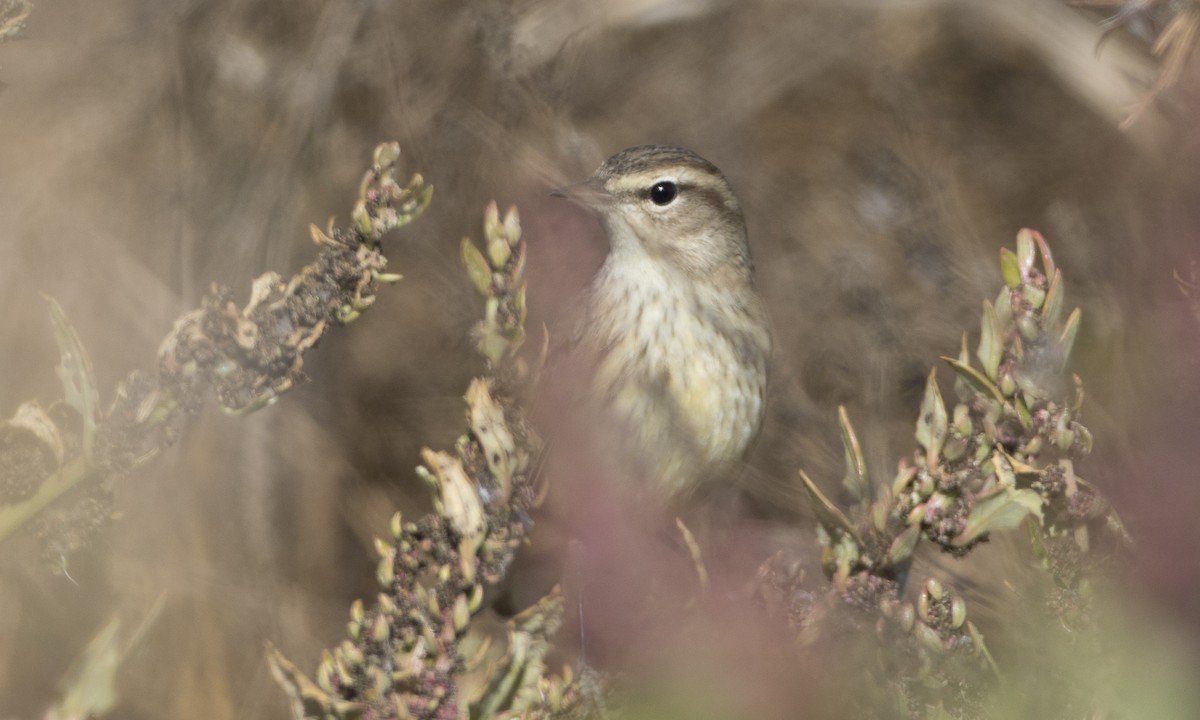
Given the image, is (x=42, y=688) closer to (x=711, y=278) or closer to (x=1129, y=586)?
(x=711, y=278)

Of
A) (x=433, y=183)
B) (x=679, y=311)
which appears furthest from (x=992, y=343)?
(x=433, y=183)

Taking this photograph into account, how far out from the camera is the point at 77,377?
119 cm

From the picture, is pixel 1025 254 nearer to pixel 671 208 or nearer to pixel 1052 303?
pixel 1052 303

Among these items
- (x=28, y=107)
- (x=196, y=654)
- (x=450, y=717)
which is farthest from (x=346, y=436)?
(x=450, y=717)

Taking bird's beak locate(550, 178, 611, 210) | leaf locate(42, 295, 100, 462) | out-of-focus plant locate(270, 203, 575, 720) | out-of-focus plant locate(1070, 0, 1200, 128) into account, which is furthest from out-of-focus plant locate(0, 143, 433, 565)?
bird's beak locate(550, 178, 611, 210)

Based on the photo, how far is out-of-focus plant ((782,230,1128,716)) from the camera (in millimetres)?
828

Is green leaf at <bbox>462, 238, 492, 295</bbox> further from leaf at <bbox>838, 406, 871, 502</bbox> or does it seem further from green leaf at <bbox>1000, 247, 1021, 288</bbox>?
green leaf at <bbox>1000, 247, 1021, 288</bbox>

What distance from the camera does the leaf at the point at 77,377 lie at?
1120 mm

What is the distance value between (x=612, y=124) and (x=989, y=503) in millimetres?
3006

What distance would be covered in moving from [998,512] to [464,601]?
0.44m

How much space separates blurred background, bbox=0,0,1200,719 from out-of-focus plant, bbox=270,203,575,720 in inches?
56.7

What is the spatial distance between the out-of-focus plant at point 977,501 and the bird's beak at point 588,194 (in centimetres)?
157

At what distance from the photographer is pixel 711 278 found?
2756 millimetres

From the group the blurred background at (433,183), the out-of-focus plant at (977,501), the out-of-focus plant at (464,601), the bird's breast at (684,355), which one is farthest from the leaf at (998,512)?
the blurred background at (433,183)
